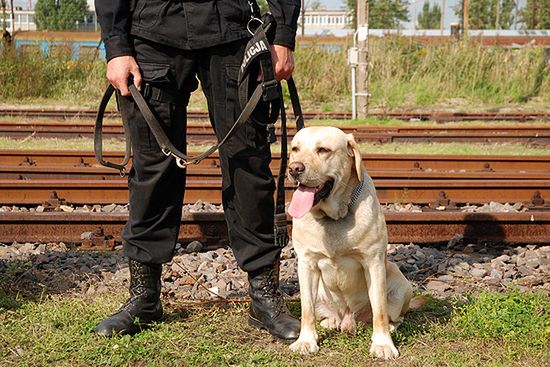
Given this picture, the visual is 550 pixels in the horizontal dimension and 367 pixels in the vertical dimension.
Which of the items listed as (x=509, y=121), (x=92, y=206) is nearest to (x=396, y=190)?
(x=92, y=206)

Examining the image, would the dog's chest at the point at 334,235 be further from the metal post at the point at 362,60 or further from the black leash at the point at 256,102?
the metal post at the point at 362,60

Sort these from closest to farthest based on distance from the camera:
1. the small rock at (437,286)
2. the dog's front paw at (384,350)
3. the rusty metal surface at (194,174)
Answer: the dog's front paw at (384,350)
the small rock at (437,286)
the rusty metal surface at (194,174)

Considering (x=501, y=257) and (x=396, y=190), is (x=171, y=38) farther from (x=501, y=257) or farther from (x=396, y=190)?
(x=396, y=190)

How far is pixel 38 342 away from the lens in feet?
12.7

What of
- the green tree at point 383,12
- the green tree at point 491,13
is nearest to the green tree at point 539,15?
the green tree at point 491,13

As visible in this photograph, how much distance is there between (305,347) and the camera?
3850 millimetres

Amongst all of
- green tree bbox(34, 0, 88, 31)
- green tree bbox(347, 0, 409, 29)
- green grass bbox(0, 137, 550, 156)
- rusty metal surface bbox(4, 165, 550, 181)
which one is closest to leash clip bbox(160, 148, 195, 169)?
rusty metal surface bbox(4, 165, 550, 181)

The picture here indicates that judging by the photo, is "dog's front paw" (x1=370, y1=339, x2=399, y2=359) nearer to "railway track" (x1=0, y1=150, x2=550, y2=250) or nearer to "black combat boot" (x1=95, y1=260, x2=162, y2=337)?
"black combat boot" (x1=95, y1=260, x2=162, y2=337)

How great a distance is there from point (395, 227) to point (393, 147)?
15.9 ft

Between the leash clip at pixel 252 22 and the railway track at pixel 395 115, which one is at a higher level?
the leash clip at pixel 252 22

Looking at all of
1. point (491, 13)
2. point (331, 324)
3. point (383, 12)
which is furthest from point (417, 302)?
point (383, 12)

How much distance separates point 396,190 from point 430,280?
195 centimetres

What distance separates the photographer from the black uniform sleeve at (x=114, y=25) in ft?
12.9

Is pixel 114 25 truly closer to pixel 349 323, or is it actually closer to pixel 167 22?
pixel 167 22
